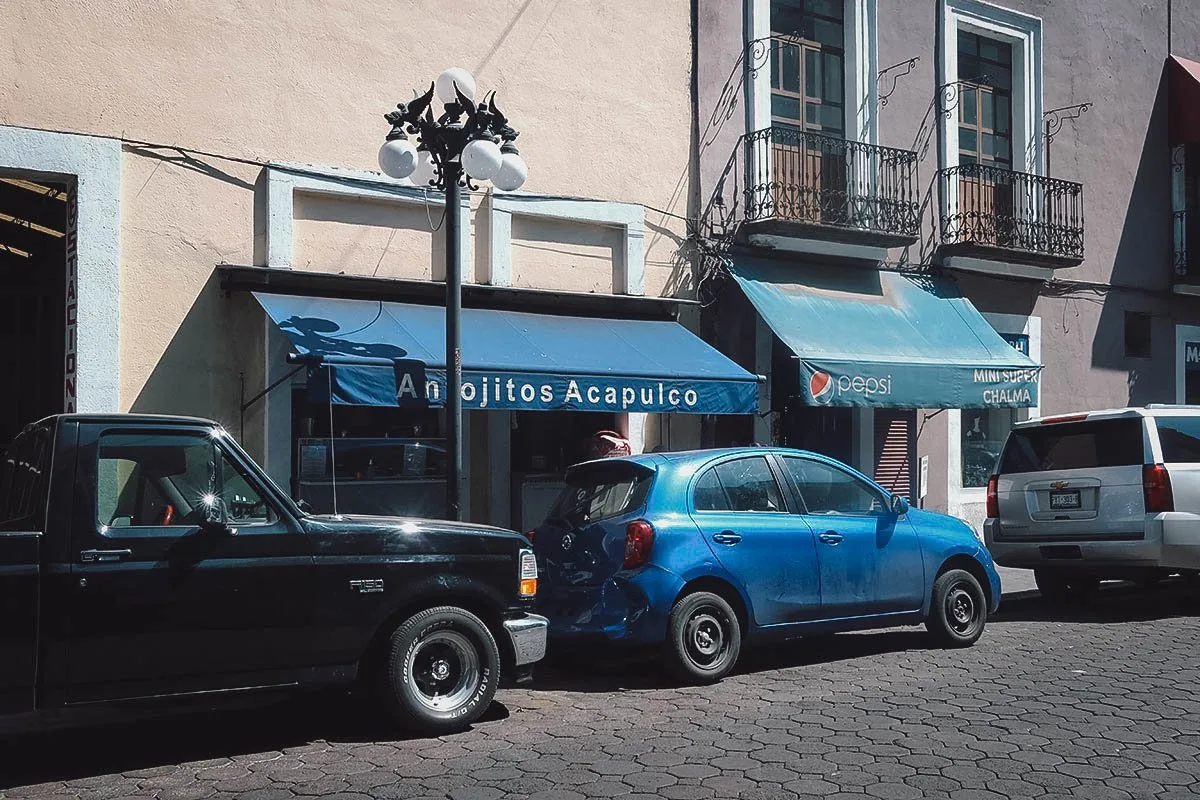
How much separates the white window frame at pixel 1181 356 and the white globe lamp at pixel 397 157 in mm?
14946

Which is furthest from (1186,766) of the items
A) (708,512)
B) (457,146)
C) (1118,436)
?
(457,146)

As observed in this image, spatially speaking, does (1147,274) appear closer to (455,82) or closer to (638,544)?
(455,82)

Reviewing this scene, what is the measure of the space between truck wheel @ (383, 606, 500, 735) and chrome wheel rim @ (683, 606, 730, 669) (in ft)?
5.49

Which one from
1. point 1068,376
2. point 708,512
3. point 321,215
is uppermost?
point 321,215

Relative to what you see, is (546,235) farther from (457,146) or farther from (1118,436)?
(1118,436)

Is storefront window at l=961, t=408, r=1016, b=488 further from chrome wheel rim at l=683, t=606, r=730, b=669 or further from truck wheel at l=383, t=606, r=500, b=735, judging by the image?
truck wheel at l=383, t=606, r=500, b=735

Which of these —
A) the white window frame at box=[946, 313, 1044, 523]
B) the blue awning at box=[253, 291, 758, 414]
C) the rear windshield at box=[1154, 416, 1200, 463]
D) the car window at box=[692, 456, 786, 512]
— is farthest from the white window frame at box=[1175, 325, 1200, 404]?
the car window at box=[692, 456, 786, 512]

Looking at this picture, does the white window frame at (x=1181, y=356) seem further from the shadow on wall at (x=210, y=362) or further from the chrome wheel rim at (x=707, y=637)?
the shadow on wall at (x=210, y=362)

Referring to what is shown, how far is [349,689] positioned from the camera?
6.88 m

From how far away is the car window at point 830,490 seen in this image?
9242 millimetres

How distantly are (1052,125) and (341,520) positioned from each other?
590 inches

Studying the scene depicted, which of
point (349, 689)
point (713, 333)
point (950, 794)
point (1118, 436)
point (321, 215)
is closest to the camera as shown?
point (950, 794)

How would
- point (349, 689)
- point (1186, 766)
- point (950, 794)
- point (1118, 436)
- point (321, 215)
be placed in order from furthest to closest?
point (321, 215)
point (1118, 436)
point (349, 689)
point (1186, 766)
point (950, 794)

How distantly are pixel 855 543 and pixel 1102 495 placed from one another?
3.43m
